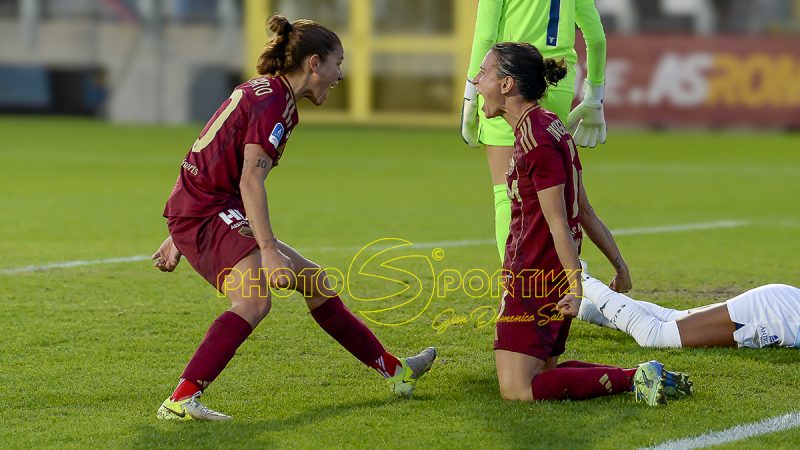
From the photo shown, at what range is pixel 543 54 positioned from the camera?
269 inches

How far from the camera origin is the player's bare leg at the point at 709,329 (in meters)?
5.82

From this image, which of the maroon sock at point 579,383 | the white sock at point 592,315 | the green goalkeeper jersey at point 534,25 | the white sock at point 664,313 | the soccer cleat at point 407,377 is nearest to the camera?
the maroon sock at point 579,383

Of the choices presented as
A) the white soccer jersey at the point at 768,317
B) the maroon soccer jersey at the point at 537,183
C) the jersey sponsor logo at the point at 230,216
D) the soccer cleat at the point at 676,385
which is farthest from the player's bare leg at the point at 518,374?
the white soccer jersey at the point at 768,317

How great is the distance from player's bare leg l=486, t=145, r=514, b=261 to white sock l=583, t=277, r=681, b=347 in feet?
1.56

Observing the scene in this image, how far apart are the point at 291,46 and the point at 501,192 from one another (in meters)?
1.93

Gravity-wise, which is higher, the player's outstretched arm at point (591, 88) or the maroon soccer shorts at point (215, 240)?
the player's outstretched arm at point (591, 88)

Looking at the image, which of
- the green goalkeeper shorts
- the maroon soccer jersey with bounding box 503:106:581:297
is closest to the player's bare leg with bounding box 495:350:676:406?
the maroon soccer jersey with bounding box 503:106:581:297

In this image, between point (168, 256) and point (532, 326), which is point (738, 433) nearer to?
point (532, 326)

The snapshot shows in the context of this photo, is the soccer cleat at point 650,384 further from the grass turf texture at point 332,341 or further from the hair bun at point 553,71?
the hair bun at point 553,71

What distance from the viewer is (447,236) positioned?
33.7 feet

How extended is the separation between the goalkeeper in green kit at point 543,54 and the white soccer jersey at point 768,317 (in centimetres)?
123

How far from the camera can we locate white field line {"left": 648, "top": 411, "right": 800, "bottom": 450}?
4366 mm

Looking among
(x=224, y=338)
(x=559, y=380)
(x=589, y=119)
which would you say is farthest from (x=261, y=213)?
(x=589, y=119)

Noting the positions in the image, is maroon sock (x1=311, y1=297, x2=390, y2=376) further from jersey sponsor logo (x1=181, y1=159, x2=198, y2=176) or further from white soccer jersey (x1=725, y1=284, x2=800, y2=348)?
white soccer jersey (x1=725, y1=284, x2=800, y2=348)
